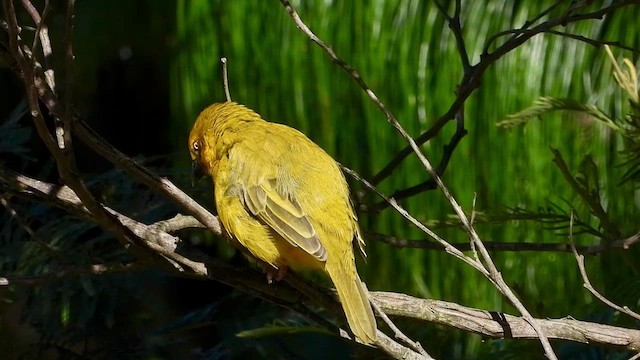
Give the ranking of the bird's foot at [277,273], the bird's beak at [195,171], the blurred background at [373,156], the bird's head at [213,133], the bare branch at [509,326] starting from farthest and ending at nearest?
the blurred background at [373,156] < the bird's beak at [195,171] < the bird's head at [213,133] < the bird's foot at [277,273] < the bare branch at [509,326]

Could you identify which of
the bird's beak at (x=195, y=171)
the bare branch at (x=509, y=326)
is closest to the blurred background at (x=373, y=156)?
the bird's beak at (x=195, y=171)

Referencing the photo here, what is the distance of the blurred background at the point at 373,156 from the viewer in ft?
13.3

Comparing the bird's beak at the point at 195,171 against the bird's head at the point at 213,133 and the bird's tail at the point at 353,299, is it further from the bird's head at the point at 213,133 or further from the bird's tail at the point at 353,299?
the bird's tail at the point at 353,299

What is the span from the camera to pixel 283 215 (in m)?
2.98

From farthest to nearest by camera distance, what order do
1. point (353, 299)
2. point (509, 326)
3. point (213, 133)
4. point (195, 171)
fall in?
point (195, 171), point (213, 133), point (353, 299), point (509, 326)

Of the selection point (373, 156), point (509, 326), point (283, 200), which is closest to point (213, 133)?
point (283, 200)

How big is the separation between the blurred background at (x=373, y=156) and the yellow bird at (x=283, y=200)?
0.79 meters

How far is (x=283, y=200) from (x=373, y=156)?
5.48 ft

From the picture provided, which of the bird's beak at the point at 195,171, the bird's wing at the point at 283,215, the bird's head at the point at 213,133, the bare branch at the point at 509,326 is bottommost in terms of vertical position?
Answer: the bare branch at the point at 509,326

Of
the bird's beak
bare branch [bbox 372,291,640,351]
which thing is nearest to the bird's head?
the bird's beak

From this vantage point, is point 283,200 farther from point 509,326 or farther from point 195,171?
point 509,326

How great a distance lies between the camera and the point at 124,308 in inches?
→ 170

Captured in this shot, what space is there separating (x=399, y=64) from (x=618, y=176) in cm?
110

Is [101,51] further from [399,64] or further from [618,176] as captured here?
[618,176]
